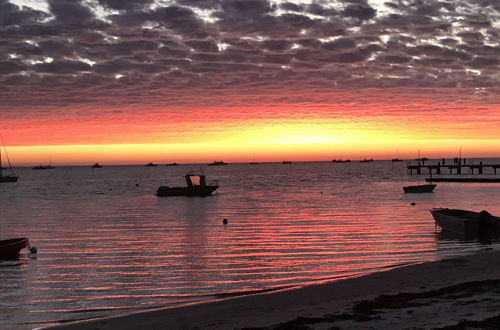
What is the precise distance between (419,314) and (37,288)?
48.4ft

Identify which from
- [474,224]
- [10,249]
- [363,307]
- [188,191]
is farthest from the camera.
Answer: [188,191]

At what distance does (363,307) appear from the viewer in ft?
44.5

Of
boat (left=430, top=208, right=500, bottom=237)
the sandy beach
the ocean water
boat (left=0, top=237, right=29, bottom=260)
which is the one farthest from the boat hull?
the sandy beach

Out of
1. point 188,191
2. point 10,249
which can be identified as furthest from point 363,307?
point 188,191

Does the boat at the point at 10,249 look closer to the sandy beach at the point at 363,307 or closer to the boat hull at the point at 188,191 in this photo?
the sandy beach at the point at 363,307

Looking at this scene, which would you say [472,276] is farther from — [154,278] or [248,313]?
[154,278]

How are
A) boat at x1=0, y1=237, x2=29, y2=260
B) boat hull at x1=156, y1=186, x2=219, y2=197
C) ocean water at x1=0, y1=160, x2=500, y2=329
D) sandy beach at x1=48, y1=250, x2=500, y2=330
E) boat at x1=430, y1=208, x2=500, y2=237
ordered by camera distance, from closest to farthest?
sandy beach at x1=48, y1=250, x2=500, y2=330 → ocean water at x1=0, y1=160, x2=500, y2=329 → boat at x1=0, y1=237, x2=29, y2=260 → boat at x1=430, y1=208, x2=500, y2=237 → boat hull at x1=156, y1=186, x2=219, y2=197

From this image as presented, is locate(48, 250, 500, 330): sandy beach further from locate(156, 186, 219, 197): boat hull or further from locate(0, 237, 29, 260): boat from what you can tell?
locate(156, 186, 219, 197): boat hull

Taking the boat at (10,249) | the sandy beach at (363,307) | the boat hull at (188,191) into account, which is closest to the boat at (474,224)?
the sandy beach at (363,307)

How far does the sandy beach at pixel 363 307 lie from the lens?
12.0 m

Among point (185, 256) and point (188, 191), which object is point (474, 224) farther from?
point (188, 191)

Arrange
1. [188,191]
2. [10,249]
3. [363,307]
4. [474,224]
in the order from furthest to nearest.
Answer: [188,191] < [474,224] < [10,249] < [363,307]

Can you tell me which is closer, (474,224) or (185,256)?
(185,256)

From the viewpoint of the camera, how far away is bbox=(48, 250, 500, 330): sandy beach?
11969mm
